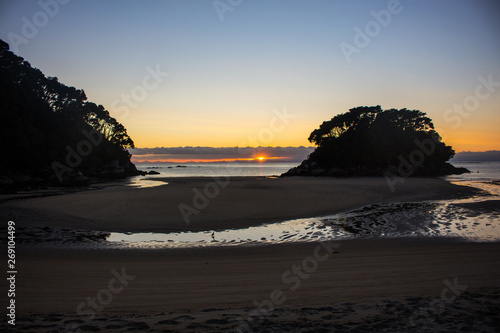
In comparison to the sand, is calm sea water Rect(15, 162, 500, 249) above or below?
below

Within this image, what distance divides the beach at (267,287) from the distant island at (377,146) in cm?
5256

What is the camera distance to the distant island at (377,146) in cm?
6475

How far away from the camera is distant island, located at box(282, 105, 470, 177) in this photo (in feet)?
212

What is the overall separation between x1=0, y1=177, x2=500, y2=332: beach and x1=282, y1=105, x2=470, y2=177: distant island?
52.6m

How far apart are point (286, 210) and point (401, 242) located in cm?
712

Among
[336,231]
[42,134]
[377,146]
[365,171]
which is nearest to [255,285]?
[336,231]

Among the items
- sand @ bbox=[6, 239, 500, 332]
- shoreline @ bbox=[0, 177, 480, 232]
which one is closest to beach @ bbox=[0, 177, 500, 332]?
sand @ bbox=[6, 239, 500, 332]

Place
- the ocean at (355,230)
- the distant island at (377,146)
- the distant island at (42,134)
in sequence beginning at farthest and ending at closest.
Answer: the distant island at (377,146) → the distant island at (42,134) → the ocean at (355,230)

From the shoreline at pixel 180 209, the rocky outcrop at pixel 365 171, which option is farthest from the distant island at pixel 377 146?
the shoreline at pixel 180 209

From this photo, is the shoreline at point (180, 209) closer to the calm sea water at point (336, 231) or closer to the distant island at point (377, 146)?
the calm sea water at point (336, 231)

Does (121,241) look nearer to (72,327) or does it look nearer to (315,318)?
(72,327)

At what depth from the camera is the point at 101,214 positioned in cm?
1517

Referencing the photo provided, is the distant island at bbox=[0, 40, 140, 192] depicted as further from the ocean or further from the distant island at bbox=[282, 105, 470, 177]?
the distant island at bbox=[282, 105, 470, 177]

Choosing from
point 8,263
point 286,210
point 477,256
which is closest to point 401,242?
point 477,256
